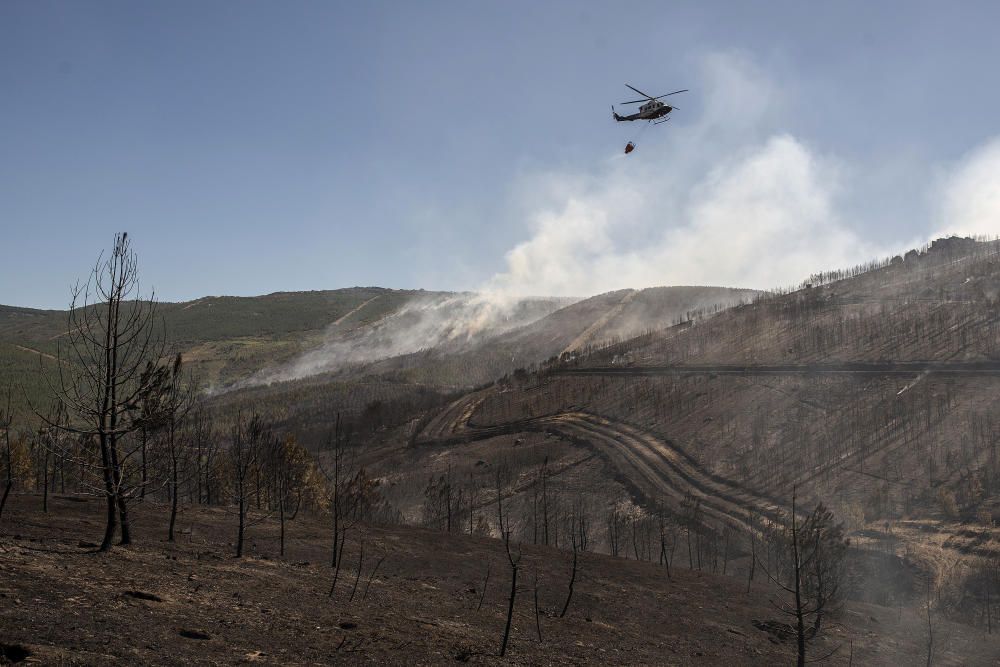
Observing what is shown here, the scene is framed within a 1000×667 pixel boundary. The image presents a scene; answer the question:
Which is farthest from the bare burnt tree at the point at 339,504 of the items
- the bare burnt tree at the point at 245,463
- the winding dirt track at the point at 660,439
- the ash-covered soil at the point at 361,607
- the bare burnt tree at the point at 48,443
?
the winding dirt track at the point at 660,439

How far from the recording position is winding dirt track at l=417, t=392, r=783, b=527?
79250 millimetres

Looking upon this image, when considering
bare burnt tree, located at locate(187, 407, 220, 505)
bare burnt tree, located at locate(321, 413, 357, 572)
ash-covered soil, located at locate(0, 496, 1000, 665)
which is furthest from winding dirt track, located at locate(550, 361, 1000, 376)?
bare burnt tree, located at locate(187, 407, 220, 505)

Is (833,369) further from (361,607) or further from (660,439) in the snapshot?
(361,607)

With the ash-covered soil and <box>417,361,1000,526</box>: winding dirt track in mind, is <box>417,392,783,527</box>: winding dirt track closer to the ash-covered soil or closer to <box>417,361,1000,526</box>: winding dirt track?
<box>417,361,1000,526</box>: winding dirt track

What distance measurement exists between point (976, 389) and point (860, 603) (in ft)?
201

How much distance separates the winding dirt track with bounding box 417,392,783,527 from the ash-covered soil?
31.5 meters

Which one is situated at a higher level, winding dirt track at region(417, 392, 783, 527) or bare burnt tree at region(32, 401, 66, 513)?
bare burnt tree at region(32, 401, 66, 513)

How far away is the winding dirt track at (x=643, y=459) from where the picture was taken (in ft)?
260

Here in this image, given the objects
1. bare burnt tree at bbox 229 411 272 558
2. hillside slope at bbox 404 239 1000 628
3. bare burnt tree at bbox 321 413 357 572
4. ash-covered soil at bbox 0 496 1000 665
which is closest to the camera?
ash-covered soil at bbox 0 496 1000 665

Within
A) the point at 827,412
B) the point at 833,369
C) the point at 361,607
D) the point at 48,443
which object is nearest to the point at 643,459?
the point at 827,412

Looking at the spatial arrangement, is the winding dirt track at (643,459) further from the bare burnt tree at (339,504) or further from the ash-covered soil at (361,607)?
the ash-covered soil at (361,607)

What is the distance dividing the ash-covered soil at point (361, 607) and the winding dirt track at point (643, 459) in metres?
31.5

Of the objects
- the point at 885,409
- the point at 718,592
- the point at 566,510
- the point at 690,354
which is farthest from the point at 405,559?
the point at 690,354

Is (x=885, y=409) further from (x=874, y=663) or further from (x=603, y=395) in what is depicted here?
(x=874, y=663)
